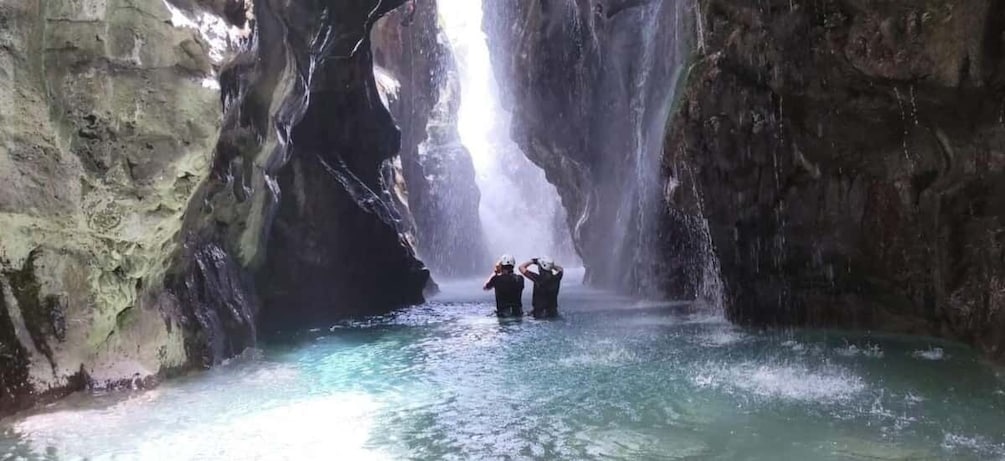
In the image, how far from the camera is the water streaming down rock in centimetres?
2038

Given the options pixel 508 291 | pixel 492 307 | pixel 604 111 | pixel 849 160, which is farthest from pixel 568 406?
pixel 604 111

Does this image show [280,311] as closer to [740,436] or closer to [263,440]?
[263,440]

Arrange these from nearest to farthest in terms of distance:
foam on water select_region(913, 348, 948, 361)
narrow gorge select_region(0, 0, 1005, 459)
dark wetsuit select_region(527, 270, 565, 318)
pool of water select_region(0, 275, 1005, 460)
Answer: pool of water select_region(0, 275, 1005, 460) → narrow gorge select_region(0, 0, 1005, 459) → foam on water select_region(913, 348, 948, 361) → dark wetsuit select_region(527, 270, 565, 318)

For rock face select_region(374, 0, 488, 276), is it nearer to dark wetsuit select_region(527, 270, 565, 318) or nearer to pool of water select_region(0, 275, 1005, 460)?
dark wetsuit select_region(527, 270, 565, 318)

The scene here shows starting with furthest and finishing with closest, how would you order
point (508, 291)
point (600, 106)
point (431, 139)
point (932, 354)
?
point (431, 139) → point (600, 106) → point (508, 291) → point (932, 354)

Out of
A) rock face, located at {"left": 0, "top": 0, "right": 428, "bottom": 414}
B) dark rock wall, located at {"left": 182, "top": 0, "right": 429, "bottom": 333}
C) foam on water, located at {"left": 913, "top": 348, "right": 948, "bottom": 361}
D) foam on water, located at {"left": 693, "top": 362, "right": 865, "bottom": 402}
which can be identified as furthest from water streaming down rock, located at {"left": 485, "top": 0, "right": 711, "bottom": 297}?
rock face, located at {"left": 0, "top": 0, "right": 428, "bottom": 414}

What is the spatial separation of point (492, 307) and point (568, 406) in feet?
42.8

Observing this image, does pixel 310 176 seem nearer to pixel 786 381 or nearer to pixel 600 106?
pixel 600 106

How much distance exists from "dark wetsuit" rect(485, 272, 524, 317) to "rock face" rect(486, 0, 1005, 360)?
4054 mm

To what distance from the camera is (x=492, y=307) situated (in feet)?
66.6

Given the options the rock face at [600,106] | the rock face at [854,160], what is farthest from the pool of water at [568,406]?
the rock face at [600,106]

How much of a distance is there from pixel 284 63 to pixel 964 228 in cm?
1157

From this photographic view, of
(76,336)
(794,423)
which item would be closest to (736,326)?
(794,423)

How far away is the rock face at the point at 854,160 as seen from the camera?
32.1 ft
